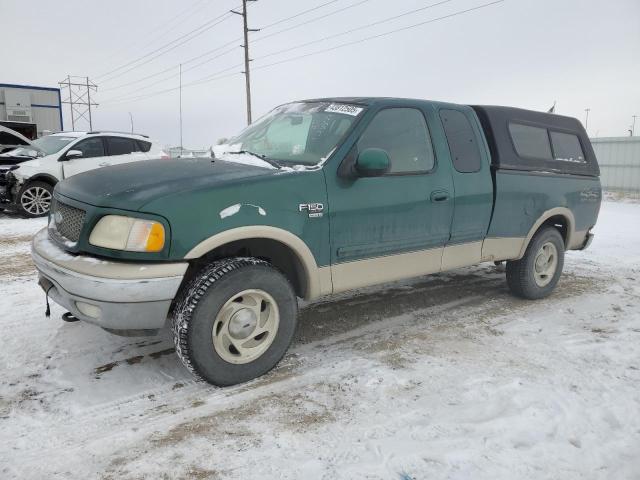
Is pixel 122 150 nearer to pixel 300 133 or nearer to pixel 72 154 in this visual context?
pixel 72 154

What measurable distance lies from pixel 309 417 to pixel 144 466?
35.2 inches

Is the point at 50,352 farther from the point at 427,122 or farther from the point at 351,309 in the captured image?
the point at 427,122

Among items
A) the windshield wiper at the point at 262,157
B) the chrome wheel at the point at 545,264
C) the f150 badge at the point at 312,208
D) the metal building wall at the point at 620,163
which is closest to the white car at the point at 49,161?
the windshield wiper at the point at 262,157

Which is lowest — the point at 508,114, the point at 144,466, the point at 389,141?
the point at 144,466

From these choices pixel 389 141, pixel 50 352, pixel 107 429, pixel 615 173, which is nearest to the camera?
pixel 107 429

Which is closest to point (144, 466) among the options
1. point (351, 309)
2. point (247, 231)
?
point (247, 231)

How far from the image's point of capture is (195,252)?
2820 mm

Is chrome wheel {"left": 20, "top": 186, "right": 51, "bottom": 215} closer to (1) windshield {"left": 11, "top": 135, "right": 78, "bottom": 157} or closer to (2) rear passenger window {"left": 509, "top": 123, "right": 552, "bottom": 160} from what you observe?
(1) windshield {"left": 11, "top": 135, "right": 78, "bottom": 157}

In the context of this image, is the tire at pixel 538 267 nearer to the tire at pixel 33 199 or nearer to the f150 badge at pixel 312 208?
the f150 badge at pixel 312 208

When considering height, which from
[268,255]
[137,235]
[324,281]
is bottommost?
[324,281]

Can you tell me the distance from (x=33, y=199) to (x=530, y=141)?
9.34 metres

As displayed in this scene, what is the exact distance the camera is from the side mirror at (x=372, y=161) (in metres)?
3.33

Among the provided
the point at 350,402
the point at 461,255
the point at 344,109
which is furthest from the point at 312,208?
the point at 461,255

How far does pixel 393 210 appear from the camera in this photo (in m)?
3.68
